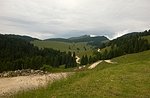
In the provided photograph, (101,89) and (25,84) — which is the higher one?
(101,89)

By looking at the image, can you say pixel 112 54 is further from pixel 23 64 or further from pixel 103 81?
pixel 103 81

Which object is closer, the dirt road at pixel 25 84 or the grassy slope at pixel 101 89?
the grassy slope at pixel 101 89

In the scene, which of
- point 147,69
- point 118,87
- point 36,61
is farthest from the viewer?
point 36,61

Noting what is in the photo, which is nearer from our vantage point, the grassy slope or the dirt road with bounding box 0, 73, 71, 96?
the grassy slope

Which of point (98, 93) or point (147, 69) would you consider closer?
point (98, 93)

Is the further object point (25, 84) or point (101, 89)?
point (25, 84)

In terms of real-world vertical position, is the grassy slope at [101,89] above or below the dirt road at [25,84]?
above

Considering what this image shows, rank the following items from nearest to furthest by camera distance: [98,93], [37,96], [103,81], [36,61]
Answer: [37,96], [98,93], [103,81], [36,61]

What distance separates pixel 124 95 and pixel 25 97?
6513 mm

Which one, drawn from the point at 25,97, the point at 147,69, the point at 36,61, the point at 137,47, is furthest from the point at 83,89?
the point at 137,47

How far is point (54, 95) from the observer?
63.8ft

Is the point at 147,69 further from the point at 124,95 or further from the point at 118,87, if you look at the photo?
the point at 124,95

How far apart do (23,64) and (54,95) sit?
165094 mm

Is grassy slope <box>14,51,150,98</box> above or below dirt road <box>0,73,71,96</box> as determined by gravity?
above
